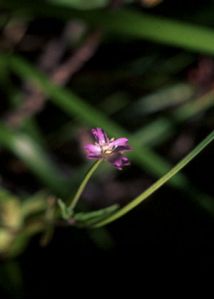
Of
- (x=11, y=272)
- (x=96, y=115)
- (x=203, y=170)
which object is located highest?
(x=203, y=170)

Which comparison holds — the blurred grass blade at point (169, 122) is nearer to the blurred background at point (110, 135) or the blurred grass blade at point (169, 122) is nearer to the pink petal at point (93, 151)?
the blurred background at point (110, 135)

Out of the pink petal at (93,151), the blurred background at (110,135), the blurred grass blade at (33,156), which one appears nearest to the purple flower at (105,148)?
the pink petal at (93,151)

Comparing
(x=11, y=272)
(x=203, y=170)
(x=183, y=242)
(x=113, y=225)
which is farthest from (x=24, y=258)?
(x=203, y=170)

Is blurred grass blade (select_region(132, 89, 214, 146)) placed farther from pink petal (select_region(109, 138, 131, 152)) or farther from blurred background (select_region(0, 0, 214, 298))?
pink petal (select_region(109, 138, 131, 152))

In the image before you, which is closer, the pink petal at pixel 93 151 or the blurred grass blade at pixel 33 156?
the pink petal at pixel 93 151

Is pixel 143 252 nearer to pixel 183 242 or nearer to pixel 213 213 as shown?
pixel 183 242

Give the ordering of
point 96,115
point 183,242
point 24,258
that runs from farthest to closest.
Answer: point 183,242, point 24,258, point 96,115

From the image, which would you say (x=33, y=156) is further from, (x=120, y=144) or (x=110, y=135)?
(x=120, y=144)
